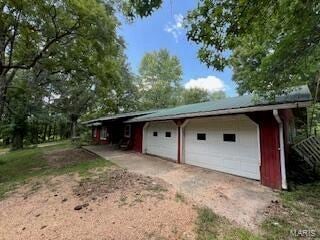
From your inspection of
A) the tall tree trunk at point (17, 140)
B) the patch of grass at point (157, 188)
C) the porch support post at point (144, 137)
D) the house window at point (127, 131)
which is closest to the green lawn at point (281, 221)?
the patch of grass at point (157, 188)

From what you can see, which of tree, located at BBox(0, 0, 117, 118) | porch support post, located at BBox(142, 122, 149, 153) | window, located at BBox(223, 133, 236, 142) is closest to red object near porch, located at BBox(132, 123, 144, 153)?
porch support post, located at BBox(142, 122, 149, 153)

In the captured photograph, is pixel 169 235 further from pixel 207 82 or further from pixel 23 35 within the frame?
pixel 207 82

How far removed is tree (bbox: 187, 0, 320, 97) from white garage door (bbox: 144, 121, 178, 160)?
18.2 feet

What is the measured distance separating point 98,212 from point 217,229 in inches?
97.6

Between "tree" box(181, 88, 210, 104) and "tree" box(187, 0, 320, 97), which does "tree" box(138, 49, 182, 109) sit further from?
"tree" box(187, 0, 320, 97)

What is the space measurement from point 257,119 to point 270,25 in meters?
2.76

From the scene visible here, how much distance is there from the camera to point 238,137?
7.42m

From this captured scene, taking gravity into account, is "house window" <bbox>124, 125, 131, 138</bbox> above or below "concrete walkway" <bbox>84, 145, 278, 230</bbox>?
above

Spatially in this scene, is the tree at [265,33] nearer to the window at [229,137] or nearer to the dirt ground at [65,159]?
the window at [229,137]

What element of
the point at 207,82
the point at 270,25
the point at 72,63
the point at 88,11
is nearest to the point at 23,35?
the point at 72,63

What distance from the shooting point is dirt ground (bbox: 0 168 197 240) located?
374 cm

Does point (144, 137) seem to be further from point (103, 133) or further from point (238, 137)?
point (103, 133)

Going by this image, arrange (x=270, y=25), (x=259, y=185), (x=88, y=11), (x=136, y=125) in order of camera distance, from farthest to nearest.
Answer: (x=136, y=125) < (x=88, y=11) < (x=259, y=185) < (x=270, y=25)

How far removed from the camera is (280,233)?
12.1ft
